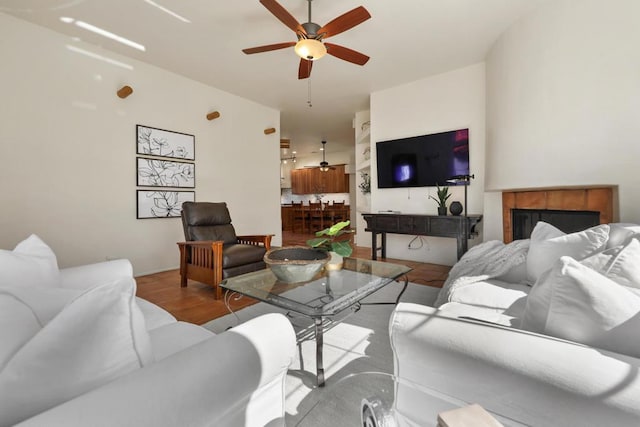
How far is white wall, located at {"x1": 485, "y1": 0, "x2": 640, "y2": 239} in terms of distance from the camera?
1932mm

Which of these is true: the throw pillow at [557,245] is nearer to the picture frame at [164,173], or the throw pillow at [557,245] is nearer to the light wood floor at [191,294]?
the light wood floor at [191,294]

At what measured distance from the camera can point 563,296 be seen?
0.68 metres

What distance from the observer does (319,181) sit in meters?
9.52

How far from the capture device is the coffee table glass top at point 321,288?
4.62ft

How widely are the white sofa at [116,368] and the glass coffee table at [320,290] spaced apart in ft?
2.11

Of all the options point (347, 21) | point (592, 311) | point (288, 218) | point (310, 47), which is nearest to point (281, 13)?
point (310, 47)

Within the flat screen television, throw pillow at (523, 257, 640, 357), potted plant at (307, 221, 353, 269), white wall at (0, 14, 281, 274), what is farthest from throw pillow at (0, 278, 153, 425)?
the flat screen television

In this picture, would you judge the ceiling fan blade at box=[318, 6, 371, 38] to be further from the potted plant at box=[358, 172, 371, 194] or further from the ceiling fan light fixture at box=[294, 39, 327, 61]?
the potted plant at box=[358, 172, 371, 194]

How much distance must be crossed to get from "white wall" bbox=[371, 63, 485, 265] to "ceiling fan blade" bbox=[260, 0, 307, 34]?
245cm

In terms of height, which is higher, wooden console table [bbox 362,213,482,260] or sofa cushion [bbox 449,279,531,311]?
wooden console table [bbox 362,213,482,260]

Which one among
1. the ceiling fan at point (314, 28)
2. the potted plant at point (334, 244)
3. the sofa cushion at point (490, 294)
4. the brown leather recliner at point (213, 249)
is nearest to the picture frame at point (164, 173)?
the brown leather recliner at point (213, 249)

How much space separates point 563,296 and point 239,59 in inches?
152

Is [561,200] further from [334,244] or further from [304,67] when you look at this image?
[304,67]

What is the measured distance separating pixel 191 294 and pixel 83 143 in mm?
2116
